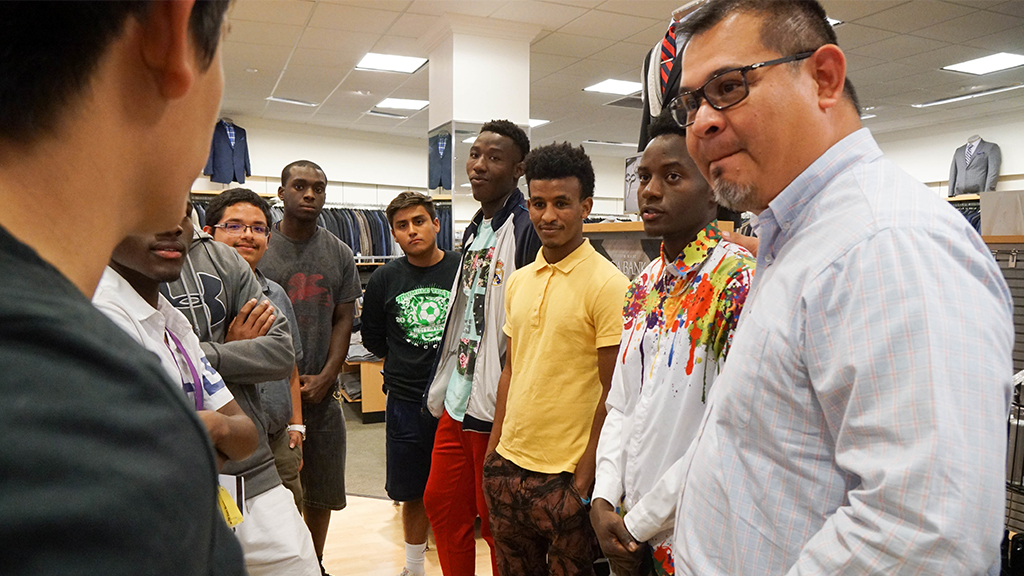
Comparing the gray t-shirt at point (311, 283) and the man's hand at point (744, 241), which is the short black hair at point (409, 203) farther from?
the man's hand at point (744, 241)

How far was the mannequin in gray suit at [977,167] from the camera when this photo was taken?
30.8 ft

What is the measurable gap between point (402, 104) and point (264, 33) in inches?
128

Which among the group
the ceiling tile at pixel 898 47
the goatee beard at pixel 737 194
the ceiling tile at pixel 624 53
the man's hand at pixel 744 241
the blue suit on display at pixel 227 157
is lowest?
the man's hand at pixel 744 241

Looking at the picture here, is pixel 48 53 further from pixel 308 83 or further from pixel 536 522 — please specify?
pixel 308 83

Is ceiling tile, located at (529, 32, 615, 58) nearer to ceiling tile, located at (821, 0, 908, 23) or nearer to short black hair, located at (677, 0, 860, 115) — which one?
ceiling tile, located at (821, 0, 908, 23)

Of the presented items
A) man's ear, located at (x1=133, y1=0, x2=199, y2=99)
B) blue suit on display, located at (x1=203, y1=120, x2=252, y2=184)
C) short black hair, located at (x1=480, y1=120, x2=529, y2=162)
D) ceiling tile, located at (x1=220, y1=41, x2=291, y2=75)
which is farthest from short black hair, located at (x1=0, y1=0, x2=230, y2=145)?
blue suit on display, located at (x1=203, y1=120, x2=252, y2=184)

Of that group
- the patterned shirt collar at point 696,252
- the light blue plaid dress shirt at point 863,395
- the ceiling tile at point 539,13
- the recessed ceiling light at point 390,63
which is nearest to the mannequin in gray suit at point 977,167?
the ceiling tile at point 539,13

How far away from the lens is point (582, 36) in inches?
246

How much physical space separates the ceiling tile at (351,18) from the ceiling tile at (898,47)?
4874 millimetres

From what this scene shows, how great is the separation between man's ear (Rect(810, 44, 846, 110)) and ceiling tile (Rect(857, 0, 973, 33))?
18.1 feet

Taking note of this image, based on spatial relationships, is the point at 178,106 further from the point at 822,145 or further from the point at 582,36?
the point at 582,36

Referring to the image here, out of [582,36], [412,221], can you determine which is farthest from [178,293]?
[582,36]

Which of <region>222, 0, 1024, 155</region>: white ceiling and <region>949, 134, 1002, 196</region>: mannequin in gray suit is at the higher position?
<region>222, 0, 1024, 155</region>: white ceiling

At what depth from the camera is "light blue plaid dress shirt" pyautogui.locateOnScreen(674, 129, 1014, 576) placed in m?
0.76
